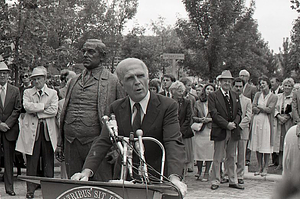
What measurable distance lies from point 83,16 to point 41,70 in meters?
24.1

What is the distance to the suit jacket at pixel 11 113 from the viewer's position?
9406 mm

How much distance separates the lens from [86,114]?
6594mm

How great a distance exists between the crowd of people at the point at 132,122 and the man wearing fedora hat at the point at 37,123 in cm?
2

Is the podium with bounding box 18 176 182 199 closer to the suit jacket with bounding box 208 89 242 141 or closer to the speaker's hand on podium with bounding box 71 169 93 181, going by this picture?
the speaker's hand on podium with bounding box 71 169 93 181

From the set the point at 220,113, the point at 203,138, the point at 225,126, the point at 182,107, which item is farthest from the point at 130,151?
the point at 203,138

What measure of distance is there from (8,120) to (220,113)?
158 inches

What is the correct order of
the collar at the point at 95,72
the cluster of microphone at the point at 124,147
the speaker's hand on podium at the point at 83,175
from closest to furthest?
the cluster of microphone at the point at 124,147 < the speaker's hand on podium at the point at 83,175 < the collar at the point at 95,72

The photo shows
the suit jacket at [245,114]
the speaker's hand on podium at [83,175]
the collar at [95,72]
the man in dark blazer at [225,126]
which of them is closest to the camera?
the speaker's hand on podium at [83,175]

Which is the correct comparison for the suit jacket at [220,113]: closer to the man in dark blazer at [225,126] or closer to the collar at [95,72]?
the man in dark blazer at [225,126]

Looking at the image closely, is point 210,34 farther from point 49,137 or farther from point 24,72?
point 49,137

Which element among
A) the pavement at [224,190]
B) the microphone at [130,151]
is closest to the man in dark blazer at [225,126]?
the pavement at [224,190]

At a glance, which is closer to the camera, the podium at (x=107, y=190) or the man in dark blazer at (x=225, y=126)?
the podium at (x=107, y=190)

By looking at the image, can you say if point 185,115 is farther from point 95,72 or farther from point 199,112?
point 95,72

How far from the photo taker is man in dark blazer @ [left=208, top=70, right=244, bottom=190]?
33.8 ft
